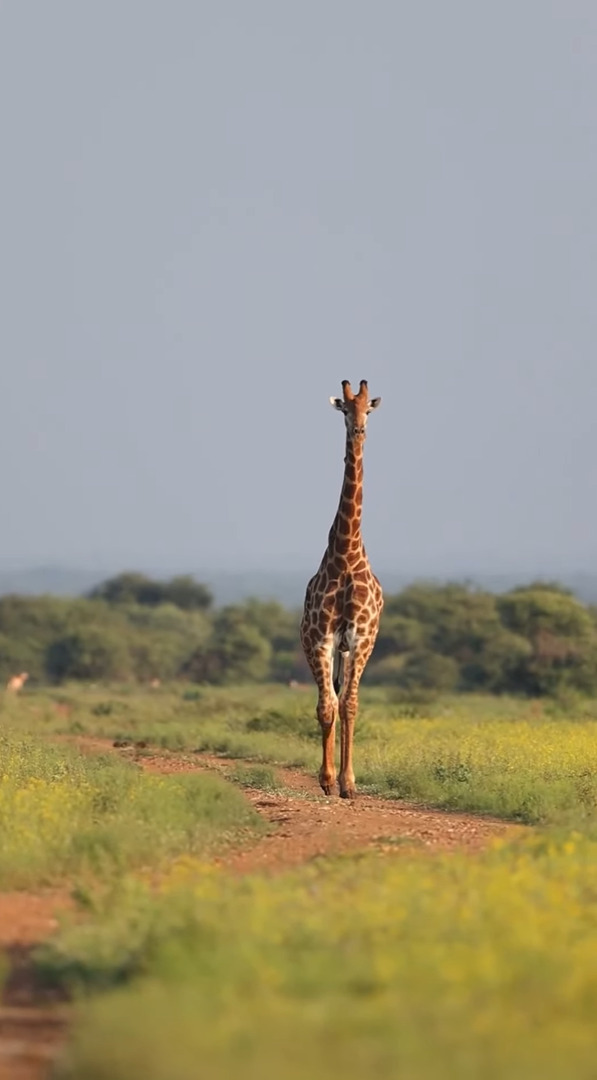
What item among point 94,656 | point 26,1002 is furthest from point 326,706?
point 94,656

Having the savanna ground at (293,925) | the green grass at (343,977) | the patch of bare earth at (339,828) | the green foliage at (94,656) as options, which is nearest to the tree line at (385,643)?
the green foliage at (94,656)

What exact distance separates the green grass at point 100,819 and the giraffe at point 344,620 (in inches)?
77.3

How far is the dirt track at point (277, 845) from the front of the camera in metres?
7.60

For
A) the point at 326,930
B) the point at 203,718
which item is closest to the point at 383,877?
the point at 326,930

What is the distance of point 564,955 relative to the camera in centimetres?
778

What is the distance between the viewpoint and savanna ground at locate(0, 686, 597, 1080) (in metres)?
6.51

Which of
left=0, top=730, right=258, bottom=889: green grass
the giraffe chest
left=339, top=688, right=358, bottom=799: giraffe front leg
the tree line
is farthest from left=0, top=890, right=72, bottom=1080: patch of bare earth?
the tree line

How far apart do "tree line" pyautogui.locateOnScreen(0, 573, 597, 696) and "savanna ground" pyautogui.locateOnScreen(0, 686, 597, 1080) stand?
23388 millimetres

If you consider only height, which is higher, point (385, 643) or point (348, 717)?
point (385, 643)

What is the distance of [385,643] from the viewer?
51.7 m

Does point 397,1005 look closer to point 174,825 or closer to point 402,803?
point 174,825

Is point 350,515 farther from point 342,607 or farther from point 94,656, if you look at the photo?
point 94,656

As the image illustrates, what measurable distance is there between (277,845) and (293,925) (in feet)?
14.5

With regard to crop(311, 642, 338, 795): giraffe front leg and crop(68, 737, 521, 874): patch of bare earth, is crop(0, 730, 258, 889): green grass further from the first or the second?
crop(311, 642, 338, 795): giraffe front leg
